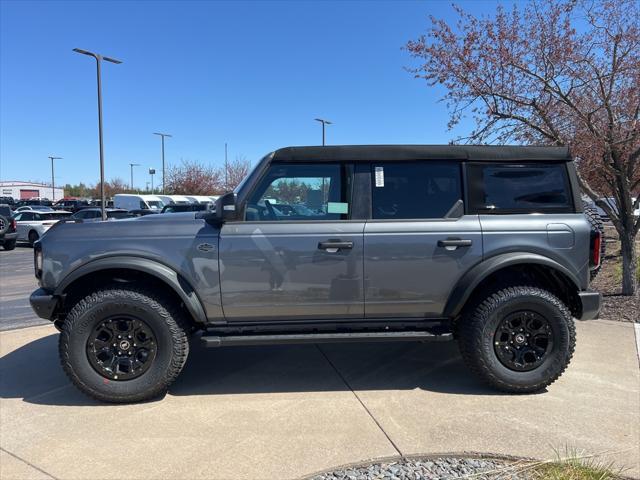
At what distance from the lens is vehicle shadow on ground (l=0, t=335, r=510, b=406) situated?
4.08 metres

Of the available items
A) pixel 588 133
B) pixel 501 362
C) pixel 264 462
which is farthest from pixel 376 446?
pixel 588 133

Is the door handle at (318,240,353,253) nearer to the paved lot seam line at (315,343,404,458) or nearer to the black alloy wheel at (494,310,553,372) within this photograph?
the paved lot seam line at (315,343,404,458)

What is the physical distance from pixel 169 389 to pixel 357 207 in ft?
7.27

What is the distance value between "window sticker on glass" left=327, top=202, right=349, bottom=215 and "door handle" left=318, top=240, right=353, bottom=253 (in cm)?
29

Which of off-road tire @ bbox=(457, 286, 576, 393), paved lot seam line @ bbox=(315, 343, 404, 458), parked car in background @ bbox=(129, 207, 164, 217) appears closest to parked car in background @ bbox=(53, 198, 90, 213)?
parked car in background @ bbox=(129, 207, 164, 217)

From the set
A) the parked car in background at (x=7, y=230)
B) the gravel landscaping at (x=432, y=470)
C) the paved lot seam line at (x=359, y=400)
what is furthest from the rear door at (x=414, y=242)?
the parked car in background at (x=7, y=230)

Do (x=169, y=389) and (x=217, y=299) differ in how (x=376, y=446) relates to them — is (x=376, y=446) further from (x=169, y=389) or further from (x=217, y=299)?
(x=169, y=389)

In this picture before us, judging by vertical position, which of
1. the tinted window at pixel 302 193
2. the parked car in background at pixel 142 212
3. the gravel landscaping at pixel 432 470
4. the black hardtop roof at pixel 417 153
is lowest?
the gravel landscaping at pixel 432 470

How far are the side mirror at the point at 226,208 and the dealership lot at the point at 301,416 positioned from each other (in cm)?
145

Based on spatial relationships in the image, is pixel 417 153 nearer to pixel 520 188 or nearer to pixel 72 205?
pixel 520 188

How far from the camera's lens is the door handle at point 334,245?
12.5 feet

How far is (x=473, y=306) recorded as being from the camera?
3994mm

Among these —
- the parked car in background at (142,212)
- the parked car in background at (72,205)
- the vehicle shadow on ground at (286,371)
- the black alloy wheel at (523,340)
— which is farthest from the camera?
the parked car in background at (72,205)

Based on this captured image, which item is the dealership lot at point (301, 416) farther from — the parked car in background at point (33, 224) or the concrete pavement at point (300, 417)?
the parked car in background at point (33, 224)
